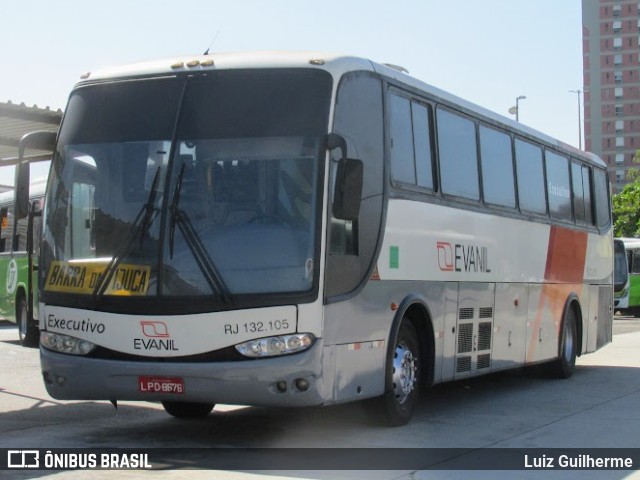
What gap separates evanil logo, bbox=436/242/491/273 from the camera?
38.9ft

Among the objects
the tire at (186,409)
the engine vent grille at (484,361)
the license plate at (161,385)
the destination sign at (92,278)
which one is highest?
the destination sign at (92,278)

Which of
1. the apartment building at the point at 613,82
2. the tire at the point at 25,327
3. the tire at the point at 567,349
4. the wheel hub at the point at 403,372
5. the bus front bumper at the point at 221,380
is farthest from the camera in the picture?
the apartment building at the point at 613,82

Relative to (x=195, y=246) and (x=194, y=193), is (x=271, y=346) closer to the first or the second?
(x=195, y=246)

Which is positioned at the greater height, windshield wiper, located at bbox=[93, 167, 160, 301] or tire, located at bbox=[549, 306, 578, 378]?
windshield wiper, located at bbox=[93, 167, 160, 301]

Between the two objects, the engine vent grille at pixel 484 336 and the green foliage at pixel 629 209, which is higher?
the green foliage at pixel 629 209

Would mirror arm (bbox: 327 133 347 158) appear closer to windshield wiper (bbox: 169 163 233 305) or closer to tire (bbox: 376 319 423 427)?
windshield wiper (bbox: 169 163 233 305)

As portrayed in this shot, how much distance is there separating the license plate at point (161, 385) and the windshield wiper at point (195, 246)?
75 cm

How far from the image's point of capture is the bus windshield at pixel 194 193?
8961 mm

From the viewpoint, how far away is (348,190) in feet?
30.1

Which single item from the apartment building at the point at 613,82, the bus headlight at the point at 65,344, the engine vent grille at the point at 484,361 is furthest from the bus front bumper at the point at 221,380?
the apartment building at the point at 613,82

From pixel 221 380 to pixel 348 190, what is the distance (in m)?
1.83

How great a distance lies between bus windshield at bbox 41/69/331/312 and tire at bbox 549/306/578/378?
26.8 feet

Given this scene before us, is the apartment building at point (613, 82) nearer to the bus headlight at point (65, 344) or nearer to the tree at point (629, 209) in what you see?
the tree at point (629, 209)
